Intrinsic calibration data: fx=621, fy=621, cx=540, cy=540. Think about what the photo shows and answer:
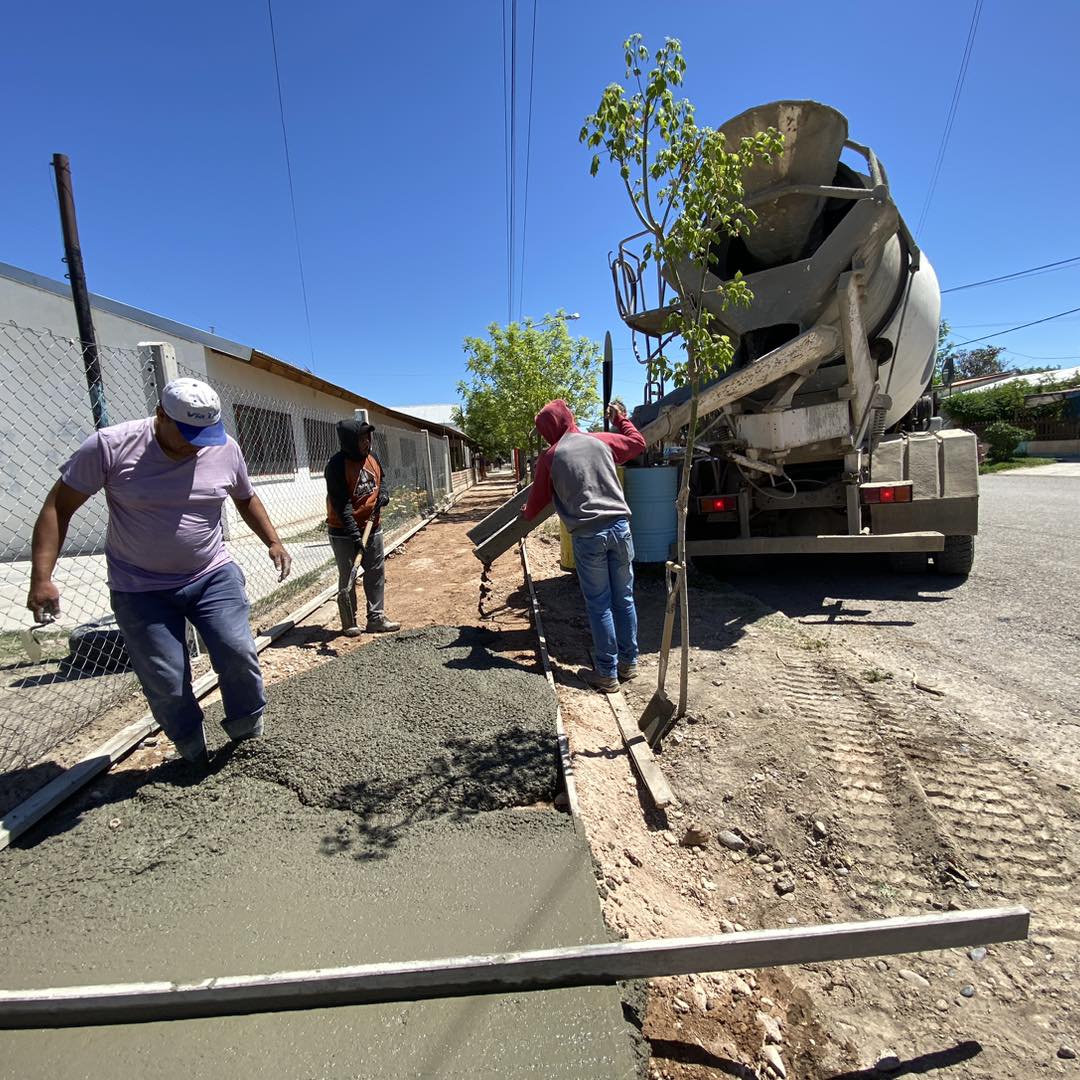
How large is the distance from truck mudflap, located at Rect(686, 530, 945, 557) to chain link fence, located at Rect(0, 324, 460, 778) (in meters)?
4.25

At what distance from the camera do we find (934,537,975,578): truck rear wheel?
6.29 m

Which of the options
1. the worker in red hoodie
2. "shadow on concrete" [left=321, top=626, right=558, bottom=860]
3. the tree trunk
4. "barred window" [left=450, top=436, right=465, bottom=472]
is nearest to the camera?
"shadow on concrete" [left=321, top=626, right=558, bottom=860]

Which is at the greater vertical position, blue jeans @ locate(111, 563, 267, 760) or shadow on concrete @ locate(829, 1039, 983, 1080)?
blue jeans @ locate(111, 563, 267, 760)

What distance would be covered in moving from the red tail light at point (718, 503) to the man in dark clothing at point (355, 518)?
3.14 meters

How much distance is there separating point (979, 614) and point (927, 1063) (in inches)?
183

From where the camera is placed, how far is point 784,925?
214cm

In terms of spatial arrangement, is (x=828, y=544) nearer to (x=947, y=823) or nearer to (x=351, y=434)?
(x=947, y=823)

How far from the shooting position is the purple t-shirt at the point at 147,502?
2564mm

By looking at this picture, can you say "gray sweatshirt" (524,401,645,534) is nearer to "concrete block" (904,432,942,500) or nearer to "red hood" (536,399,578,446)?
"red hood" (536,399,578,446)

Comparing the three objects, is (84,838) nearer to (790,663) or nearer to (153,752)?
(153,752)

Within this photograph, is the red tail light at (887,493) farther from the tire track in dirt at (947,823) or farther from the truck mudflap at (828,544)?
the tire track in dirt at (947,823)

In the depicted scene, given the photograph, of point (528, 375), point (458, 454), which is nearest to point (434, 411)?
point (458, 454)

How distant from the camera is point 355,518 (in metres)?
5.08

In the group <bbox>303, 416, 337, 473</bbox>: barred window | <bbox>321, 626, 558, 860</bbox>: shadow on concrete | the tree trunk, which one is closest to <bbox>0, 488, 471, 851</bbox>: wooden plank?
<bbox>321, 626, 558, 860</bbox>: shadow on concrete
